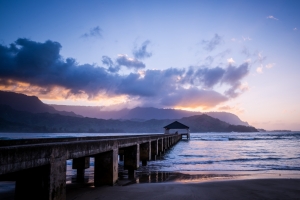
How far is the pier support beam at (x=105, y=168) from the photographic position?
802 cm

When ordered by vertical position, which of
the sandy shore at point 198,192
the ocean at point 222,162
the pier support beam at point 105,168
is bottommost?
the ocean at point 222,162

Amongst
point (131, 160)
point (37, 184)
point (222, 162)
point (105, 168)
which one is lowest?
point (222, 162)

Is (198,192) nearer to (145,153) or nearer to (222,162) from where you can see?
(145,153)

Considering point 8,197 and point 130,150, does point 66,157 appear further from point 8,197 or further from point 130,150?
point 130,150

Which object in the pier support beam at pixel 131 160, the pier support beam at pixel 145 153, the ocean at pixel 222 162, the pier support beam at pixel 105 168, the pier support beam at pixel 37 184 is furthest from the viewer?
the pier support beam at pixel 145 153

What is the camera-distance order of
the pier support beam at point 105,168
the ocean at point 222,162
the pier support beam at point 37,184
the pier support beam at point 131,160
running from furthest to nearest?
1. the ocean at point 222,162
2. the pier support beam at point 131,160
3. the pier support beam at point 105,168
4. the pier support beam at point 37,184

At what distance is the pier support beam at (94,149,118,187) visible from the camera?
802 centimetres

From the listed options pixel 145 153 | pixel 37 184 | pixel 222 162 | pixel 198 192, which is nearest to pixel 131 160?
pixel 145 153

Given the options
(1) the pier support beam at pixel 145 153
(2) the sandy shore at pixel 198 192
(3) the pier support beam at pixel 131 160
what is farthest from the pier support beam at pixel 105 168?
(1) the pier support beam at pixel 145 153

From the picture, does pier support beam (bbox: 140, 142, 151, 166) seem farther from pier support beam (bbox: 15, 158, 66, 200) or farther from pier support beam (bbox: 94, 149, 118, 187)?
pier support beam (bbox: 15, 158, 66, 200)

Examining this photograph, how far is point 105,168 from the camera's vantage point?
8.11m

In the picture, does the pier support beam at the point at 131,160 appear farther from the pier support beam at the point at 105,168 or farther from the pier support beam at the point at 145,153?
the pier support beam at the point at 105,168

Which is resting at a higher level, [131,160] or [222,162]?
[131,160]

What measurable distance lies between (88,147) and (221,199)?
13.9 feet
